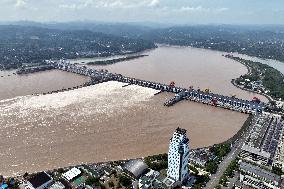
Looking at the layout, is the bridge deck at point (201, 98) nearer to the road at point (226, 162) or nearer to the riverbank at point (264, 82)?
the riverbank at point (264, 82)

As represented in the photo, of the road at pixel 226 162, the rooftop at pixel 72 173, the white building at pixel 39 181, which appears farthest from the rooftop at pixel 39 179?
the road at pixel 226 162

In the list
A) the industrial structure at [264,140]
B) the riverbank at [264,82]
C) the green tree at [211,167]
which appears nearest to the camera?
the green tree at [211,167]

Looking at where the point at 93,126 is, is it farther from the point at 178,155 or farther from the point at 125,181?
the point at 178,155

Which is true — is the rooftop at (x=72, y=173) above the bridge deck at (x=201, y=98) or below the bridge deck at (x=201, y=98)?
below

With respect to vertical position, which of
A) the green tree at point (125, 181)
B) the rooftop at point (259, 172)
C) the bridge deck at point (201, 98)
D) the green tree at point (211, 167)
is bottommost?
the green tree at point (125, 181)

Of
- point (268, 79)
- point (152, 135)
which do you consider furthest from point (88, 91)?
point (268, 79)

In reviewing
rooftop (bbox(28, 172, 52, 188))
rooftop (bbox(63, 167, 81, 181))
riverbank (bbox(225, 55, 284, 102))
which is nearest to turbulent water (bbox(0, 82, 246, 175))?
rooftop (bbox(63, 167, 81, 181))

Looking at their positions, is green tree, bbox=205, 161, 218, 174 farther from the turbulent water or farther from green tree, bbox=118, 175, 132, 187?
green tree, bbox=118, 175, 132, 187
